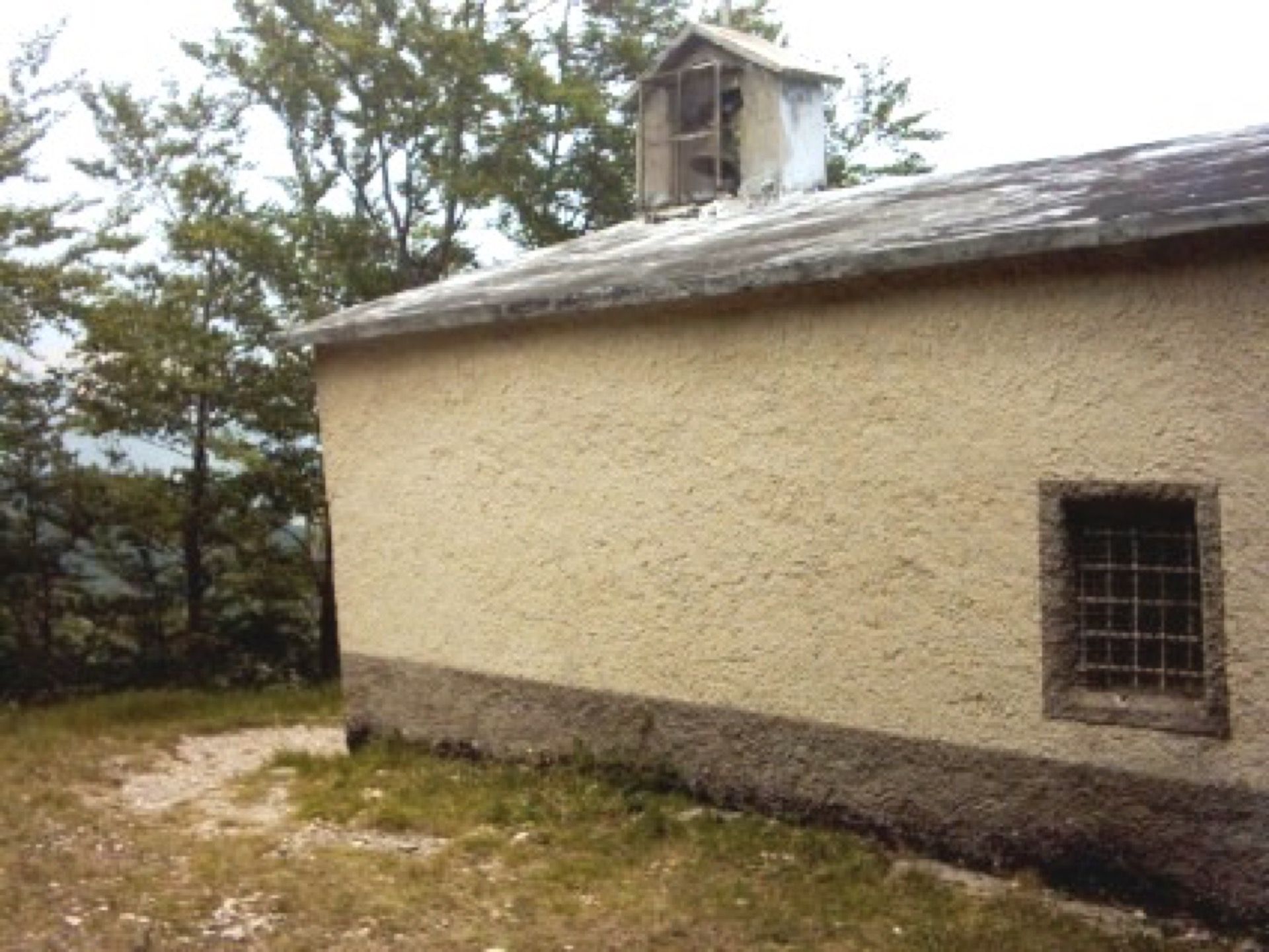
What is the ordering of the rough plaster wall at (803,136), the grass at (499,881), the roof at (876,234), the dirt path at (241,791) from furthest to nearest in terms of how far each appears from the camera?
1. the rough plaster wall at (803,136)
2. the dirt path at (241,791)
3. the roof at (876,234)
4. the grass at (499,881)

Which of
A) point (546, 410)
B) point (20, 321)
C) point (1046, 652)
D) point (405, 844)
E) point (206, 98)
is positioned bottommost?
point (405, 844)

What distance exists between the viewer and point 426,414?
9422 millimetres

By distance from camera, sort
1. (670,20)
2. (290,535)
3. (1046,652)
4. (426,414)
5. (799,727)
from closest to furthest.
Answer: (1046,652) → (799,727) → (426,414) → (290,535) → (670,20)

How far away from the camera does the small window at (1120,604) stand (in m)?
6.16

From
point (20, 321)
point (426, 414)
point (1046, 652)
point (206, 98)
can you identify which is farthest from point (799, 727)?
point (206, 98)

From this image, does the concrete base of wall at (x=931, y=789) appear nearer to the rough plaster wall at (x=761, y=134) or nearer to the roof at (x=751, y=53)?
the rough plaster wall at (x=761, y=134)

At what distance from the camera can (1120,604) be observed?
6391mm

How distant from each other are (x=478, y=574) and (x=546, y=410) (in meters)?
1.34

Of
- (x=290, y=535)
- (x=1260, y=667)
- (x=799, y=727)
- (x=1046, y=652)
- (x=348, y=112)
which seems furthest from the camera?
(x=348, y=112)

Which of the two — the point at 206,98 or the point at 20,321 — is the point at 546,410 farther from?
the point at 206,98

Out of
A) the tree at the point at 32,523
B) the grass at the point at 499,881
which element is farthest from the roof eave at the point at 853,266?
the tree at the point at 32,523

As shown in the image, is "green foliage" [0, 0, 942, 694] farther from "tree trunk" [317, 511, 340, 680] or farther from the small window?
the small window

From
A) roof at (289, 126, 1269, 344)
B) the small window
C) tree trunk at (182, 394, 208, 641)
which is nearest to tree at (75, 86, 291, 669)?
tree trunk at (182, 394, 208, 641)

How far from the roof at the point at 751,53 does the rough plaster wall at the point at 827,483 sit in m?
5.14
